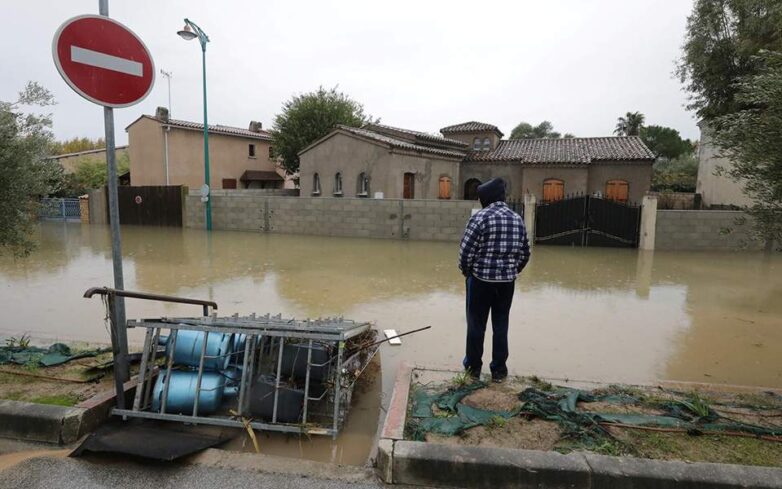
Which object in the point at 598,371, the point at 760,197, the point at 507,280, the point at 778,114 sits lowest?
the point at 598,371

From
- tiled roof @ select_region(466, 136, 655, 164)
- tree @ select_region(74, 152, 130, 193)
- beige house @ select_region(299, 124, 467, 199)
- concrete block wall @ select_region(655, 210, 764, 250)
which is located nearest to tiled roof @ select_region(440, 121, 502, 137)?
tiled roof @ select_region(466, 136, 655, 164)

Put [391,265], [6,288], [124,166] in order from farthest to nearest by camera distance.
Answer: [124,166]
[391,265]
[6,288]

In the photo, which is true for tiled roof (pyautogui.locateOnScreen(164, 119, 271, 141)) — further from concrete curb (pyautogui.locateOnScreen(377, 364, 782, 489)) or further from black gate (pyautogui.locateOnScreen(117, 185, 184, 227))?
concrete curb (pyautogui.locateOnScreen(377, 364, 782, 489))

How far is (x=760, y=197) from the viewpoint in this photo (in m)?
3.88

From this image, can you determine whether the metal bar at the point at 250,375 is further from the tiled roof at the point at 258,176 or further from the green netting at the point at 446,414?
the tiled roof at the point at 258,176

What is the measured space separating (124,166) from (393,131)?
22.8m

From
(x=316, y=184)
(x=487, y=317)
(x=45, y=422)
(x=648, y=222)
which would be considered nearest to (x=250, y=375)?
(x=45, y=422)

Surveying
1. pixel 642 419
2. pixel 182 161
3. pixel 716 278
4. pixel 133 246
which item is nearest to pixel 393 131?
pixel 182 161

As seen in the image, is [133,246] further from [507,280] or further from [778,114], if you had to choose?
[778,114]

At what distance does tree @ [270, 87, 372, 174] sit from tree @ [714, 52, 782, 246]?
90.7 ft

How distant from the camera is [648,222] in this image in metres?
13.4

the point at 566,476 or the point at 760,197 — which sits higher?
the point at 760,197

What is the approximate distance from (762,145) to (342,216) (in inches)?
529

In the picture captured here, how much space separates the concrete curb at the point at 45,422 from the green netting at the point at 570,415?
86.0 inches
